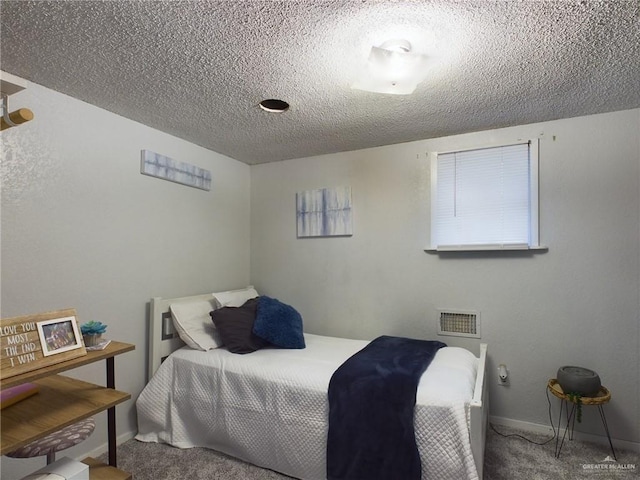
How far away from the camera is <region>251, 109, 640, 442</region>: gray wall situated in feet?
7.66

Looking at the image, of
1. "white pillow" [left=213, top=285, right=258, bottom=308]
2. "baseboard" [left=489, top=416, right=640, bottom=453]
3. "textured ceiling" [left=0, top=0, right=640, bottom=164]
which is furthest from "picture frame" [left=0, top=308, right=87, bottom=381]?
"baseboard" [left=489, top=416, right=640, bottom=453]

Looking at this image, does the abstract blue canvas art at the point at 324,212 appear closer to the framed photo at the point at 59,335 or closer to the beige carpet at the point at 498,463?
the beige carpet at the point at 498,463

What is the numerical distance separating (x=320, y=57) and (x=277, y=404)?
6.33 feet

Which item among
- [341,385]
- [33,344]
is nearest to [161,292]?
[33,344]

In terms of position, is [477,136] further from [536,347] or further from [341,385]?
[341,385]

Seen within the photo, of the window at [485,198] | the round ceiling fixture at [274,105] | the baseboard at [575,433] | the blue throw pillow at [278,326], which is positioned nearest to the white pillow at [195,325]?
the blue throw pillow at [278,326]

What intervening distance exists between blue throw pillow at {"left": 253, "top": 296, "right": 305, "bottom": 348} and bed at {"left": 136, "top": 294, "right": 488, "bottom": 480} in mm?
73

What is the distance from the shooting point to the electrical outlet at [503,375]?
2568 mm

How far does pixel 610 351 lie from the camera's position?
7.72 feet

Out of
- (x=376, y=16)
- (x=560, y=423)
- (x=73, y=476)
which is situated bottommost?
(x=560, y=423)

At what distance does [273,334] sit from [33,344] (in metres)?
1.48

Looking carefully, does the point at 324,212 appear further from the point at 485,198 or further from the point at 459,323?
the point at 459,323

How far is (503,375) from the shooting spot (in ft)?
8.41

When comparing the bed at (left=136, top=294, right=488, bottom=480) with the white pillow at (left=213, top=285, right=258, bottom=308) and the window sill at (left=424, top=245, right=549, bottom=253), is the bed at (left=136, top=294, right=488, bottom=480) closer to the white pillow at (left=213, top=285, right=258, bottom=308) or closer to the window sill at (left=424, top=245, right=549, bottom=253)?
the white pillow at (left=213, top=285, right=258, bottom=308)
